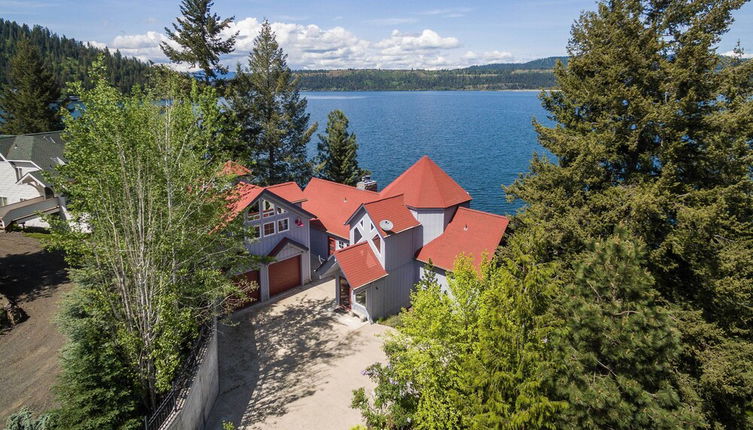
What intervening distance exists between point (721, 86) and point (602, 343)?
489 inches

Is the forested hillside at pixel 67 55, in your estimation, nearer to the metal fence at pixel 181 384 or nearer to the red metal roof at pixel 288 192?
the red metal roof at pixel 288 192

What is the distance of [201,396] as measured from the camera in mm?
15852

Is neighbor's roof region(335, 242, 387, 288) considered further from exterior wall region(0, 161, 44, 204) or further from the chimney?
exterior wall region(0, 161, 44, 204)

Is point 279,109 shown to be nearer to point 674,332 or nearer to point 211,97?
point 211,97

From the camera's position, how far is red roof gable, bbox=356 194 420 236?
24.2 metres

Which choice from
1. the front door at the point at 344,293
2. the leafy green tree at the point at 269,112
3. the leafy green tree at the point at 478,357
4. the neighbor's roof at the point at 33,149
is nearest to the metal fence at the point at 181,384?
the leafy green tree at the point at 478,357

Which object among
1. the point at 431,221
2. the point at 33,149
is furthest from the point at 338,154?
the point at 33,149

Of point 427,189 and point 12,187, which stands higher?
point 427,189

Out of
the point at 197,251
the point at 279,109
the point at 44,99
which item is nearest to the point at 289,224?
the point at 197,251

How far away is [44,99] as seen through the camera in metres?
50.4

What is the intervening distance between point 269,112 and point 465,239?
25.9 m

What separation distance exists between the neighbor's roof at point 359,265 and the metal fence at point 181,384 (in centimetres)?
809

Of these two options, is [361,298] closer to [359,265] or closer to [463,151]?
[359,265]

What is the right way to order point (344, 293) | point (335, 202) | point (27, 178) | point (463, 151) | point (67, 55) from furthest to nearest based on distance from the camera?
1. point (67, 55)
2. point (463, 151)
3. point (27, 178)
4. point (335, 202)
5. point (344, 293)
